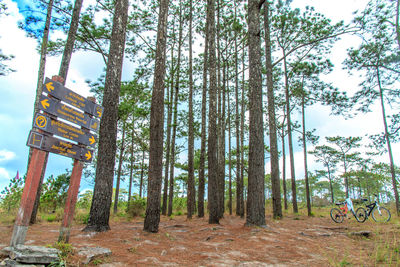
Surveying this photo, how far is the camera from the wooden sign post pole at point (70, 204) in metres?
3.56

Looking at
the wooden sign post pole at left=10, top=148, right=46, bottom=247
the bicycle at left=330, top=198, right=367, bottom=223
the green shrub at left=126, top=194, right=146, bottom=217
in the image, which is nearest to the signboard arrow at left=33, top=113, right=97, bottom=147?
the wooden sign post pole at left=10, top=148, right=46, bottom=247

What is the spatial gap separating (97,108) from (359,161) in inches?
1333

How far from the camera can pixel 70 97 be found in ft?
12.3

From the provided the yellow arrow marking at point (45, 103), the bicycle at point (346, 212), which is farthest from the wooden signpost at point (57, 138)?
the bicycle at point (346, 212)

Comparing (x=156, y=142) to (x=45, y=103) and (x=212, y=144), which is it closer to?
(x=212, y=144)

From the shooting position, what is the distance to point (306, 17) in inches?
456

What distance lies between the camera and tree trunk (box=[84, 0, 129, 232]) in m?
5.17

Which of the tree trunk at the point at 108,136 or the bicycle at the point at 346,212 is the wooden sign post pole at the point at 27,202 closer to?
the tree trunk at the point at 108,136

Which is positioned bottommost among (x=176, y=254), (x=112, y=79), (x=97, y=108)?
(x=176, y=254)

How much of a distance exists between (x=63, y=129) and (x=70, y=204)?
129cm

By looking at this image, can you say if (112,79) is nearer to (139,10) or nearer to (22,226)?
(22,226)

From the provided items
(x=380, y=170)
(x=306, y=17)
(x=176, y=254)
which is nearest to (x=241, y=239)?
(x=176, y=254)

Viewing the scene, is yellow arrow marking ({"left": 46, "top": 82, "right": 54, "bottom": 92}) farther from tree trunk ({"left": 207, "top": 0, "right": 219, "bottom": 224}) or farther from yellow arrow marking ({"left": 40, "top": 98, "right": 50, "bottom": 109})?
tree trunk ({"left": 207, "top": 0, "right": 219, "bottom": 224})

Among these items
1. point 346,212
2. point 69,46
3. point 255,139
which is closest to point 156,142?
point 255,139
